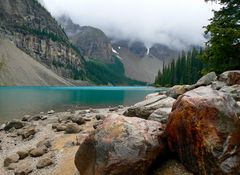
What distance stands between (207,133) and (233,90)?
6.08m

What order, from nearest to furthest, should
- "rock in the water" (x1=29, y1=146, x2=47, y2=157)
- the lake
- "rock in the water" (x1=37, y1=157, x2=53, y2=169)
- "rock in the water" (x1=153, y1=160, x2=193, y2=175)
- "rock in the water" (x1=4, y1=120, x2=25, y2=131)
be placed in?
1. "rock in the water" (x1=153, y1=160, x2=193, y2=175)
2. "rock in the water" (x1=37, y1=157, x2=53, y2=169)
3. "rock in the water" (x1=29, y1=146, x2=47, y2=157)
4. "rock in the water" (x1=4, y1=120, x2=25, y2=131)
5. the lake

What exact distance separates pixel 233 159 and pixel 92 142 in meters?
4.55

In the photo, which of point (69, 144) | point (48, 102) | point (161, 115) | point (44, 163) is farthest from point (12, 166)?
point (48, 102)

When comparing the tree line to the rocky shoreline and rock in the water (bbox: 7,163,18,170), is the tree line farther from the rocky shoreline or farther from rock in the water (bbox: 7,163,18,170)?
rock in the water (bbox: 7,163,18,170)

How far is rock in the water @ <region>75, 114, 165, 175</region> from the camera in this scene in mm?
10984

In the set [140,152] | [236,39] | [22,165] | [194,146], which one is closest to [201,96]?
[194,146]

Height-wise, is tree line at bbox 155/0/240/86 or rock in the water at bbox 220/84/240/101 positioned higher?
tree line at bbox 155/0/240/86

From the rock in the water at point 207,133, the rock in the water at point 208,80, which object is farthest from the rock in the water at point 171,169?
the rock in the water at point 208,80

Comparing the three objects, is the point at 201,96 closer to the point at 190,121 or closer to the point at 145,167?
the point at 190,121

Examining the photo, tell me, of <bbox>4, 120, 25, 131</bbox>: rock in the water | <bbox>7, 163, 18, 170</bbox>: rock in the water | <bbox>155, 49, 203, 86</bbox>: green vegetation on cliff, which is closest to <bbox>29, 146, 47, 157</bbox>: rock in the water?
<bbox>7, 163, 18, 170</bbox>: rock in the water

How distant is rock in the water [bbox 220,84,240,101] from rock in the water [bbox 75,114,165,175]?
4992 millimetres

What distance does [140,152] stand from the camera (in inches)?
440

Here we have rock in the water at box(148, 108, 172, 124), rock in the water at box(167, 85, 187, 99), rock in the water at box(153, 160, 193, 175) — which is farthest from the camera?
rock in the water at box(167, 85, 187, 99)

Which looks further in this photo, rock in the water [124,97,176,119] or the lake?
the lake
